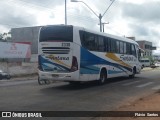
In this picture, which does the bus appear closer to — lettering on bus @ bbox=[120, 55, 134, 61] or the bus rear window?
the bus rear window

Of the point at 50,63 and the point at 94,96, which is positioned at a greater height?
the point at 50,63

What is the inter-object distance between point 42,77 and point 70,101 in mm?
5480

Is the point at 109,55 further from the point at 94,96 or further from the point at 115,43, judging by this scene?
the point at 94,96

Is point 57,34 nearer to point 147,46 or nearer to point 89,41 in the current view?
point 89,41

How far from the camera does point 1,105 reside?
41.6 feet

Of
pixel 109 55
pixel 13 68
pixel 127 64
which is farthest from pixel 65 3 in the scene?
pixel 109 55

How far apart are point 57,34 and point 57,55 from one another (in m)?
1.11

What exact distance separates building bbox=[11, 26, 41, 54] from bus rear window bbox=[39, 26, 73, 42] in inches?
1896

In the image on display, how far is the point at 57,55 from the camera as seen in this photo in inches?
752

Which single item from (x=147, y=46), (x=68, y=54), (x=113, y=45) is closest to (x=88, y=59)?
(x=68, y=54)

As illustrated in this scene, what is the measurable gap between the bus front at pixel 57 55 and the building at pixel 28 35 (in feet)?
158

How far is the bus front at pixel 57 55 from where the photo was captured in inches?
740

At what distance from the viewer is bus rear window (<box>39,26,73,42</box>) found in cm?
1881

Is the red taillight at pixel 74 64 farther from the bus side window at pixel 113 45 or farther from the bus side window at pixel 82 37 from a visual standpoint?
the bus side window at pixel 113 45
